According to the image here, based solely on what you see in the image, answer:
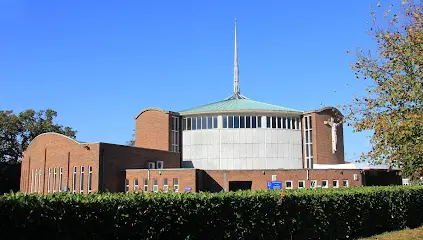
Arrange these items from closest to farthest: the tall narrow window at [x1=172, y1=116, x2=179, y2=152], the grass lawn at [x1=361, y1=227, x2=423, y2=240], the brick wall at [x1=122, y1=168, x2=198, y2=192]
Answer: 1. the grass lawn at [x1=361, y1=227, x2=423, y2=240]
2. the brick wall at [x1=122, y1=168, x2=198, y2=192]
3. the tall narrow window at [x1=172, y1=116, x2=179, y2=152]

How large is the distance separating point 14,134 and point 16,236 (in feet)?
218

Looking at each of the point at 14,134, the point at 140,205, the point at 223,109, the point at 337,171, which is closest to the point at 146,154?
the point at 223,109

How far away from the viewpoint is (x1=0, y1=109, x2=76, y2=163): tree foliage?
223ft

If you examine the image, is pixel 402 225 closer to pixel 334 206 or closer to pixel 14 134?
pixel 334 206

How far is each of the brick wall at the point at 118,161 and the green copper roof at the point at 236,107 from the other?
1066 centimetres

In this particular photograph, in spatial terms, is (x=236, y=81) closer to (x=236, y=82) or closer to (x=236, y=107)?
(x=236, y=82)

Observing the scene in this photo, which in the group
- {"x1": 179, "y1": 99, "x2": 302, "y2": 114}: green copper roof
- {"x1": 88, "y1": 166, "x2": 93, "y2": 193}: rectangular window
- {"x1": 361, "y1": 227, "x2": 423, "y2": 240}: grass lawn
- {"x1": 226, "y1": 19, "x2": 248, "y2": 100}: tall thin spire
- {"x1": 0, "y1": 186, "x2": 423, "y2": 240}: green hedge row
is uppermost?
{"x1": 226, "y1": 19, "x2": 248, "y2": 100}: tall thin spire

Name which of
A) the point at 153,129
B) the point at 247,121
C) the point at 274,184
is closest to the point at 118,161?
the point at 153,129

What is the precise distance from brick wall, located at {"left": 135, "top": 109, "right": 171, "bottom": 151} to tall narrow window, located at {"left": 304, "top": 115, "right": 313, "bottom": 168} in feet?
57.7

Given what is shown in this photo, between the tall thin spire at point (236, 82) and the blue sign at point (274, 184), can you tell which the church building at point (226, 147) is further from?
the tall thin spire at point (236, 82)

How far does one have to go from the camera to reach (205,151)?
56125 mm

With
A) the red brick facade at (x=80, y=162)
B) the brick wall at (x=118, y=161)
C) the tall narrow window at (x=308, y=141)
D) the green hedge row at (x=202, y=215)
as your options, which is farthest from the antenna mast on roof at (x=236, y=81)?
the green hedge row at (x=202, y=215)

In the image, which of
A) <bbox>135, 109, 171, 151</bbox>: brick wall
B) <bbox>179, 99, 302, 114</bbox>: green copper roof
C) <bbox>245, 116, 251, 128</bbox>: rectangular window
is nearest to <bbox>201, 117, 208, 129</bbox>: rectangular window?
<bbox>179, 99, 302, 114</bbox>: green copper roof

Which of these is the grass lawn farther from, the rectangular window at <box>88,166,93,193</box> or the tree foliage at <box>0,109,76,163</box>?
the tree foliage at <box>0,109,76,163</box>
